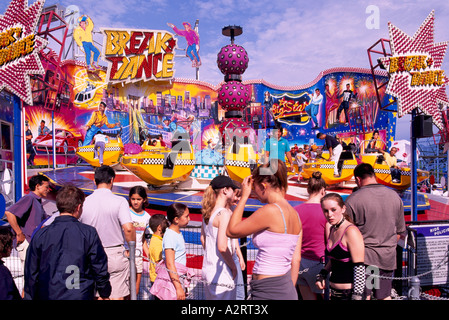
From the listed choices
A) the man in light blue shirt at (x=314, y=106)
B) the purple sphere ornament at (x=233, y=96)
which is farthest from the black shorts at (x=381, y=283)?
the man in light blue shirt at (x=314, y=106)

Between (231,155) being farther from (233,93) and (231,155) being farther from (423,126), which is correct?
(423,126)

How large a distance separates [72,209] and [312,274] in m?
2.02

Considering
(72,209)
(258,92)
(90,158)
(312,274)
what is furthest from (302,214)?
(258,92)

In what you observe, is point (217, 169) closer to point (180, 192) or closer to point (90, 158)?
point (180, 192)

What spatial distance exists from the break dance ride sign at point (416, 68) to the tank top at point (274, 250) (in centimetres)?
438

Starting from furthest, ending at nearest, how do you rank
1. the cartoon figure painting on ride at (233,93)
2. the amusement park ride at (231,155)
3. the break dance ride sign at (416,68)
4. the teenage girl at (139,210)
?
the cartoon figure painting on ride at (233,93) → the amusement park ride at (231,155) → the break dance ride sign at (416,68) → the teenage girl at (139,210)

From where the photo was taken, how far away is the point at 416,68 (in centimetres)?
528

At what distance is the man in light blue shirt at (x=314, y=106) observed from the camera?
21.4 metres

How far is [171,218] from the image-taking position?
2752 mm

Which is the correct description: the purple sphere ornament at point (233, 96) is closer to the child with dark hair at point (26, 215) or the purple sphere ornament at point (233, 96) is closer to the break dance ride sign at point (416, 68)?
the break dance ride sign at point (416, 68)

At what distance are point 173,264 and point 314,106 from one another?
20604 millimetres

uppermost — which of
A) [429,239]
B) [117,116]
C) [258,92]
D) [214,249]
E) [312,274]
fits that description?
[258,92]

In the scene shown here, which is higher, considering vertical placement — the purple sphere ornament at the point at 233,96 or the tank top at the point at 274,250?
the purple sphere ornament at the point at 233,96

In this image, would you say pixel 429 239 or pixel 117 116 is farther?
pixel 117 116
